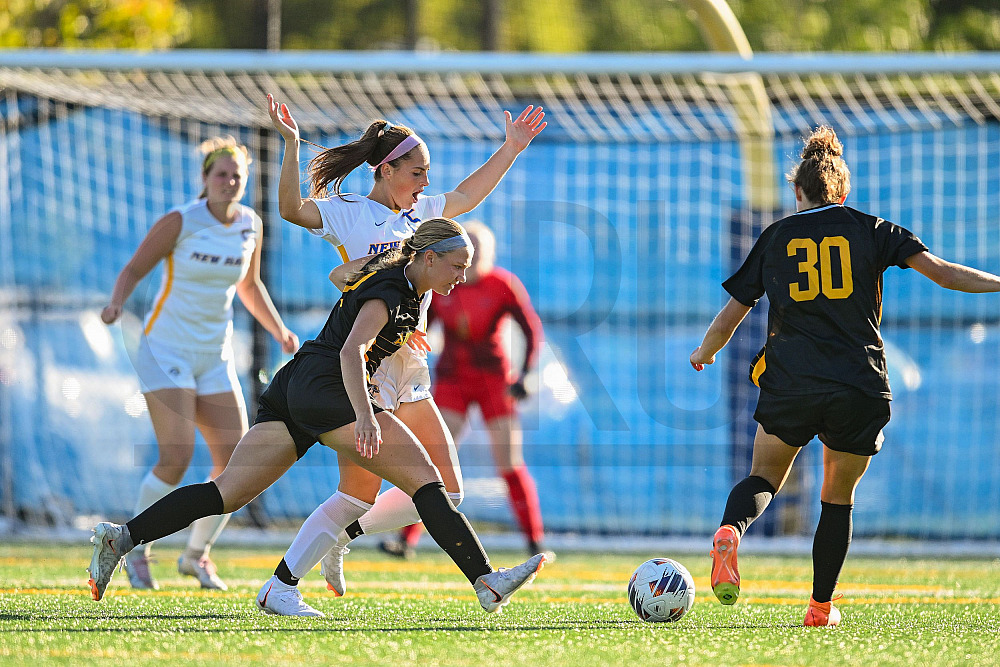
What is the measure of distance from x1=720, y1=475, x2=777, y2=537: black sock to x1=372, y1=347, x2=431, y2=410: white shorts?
45.4 inches

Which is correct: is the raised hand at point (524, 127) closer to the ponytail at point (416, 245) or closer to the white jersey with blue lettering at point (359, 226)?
the white jersey with blue lettering at point (359, 226)

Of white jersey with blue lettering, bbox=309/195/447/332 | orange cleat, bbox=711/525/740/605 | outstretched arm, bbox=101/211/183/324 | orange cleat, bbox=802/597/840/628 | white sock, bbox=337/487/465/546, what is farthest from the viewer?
outstretched arm, bbox=101/211/183/324

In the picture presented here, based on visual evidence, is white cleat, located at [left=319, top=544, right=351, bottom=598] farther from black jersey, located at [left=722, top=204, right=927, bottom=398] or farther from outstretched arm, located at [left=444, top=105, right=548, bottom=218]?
black jersey, located at [left=722, top=204, right=927, bottom=398]

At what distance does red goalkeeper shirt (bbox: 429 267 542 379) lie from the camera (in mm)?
7102

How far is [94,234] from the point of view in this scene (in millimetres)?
9438

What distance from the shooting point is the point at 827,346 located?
3.93 metres

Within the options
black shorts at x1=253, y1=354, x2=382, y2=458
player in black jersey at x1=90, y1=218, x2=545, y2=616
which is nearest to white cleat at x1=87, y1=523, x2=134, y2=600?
player in black jersey at x1=90, y1=218, x2=545, y2=616

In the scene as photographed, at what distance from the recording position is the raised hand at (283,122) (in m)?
4.19

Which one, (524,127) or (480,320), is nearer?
(524,127)

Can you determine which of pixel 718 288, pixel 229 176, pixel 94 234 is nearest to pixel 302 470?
pixel 94 234

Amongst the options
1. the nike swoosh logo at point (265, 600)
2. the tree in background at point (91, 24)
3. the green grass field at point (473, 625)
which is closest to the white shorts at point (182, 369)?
the green grass field at point (473, 625)

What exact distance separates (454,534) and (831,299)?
1.51 metres

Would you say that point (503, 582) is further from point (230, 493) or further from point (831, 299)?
point (831, 299)

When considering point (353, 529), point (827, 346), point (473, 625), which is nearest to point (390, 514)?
point (353, 529)
